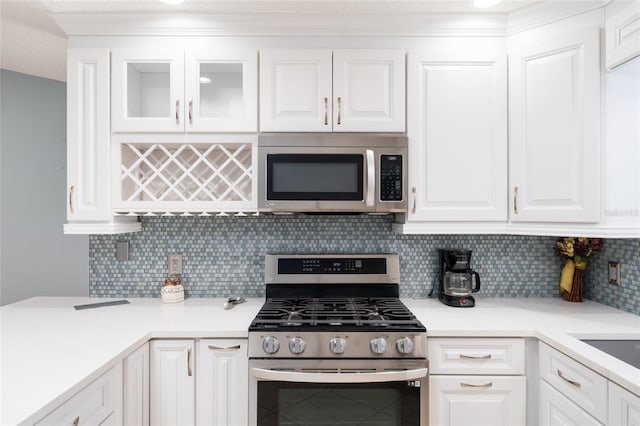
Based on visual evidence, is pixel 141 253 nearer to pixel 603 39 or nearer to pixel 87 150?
pixel 87 150

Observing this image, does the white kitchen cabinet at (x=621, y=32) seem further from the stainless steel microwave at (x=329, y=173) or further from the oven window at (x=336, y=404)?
the oven window at (x=336, y=404)

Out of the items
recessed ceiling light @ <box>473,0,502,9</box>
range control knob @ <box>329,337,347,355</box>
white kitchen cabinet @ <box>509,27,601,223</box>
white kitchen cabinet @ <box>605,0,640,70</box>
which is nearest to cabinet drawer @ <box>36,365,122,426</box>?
range control knob @ <box>329,337,347,355</box>

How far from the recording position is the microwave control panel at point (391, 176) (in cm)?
193

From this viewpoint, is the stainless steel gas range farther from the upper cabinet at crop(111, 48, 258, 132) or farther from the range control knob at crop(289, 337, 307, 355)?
the upper cabinet at crop(111, 48, 258, 132)

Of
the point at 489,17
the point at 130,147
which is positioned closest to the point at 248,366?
the point at 130,147

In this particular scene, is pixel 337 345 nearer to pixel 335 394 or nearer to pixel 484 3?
pixel 335 394

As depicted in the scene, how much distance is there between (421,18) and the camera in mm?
1942

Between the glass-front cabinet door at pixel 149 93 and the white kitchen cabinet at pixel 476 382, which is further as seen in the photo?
the glass-front cabinet door at pixel 149 93

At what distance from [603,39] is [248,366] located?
7.02 feet

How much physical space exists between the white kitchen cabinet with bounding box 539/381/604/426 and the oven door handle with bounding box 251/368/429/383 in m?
0.54

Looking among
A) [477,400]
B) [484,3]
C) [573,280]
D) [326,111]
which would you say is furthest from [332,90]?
[573,280]

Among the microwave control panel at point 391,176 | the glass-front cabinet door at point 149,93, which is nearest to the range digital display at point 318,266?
the microwave control panel at point 391,176

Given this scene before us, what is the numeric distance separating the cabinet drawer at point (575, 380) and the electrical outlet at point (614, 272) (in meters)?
0.72

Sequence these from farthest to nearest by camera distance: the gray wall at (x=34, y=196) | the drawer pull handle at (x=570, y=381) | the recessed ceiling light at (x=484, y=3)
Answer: the gray wall at (x=34, y=196)
the recessed ceiling light at (x=484, y=3)
the drawer pull handle at (x=570, y=381)
